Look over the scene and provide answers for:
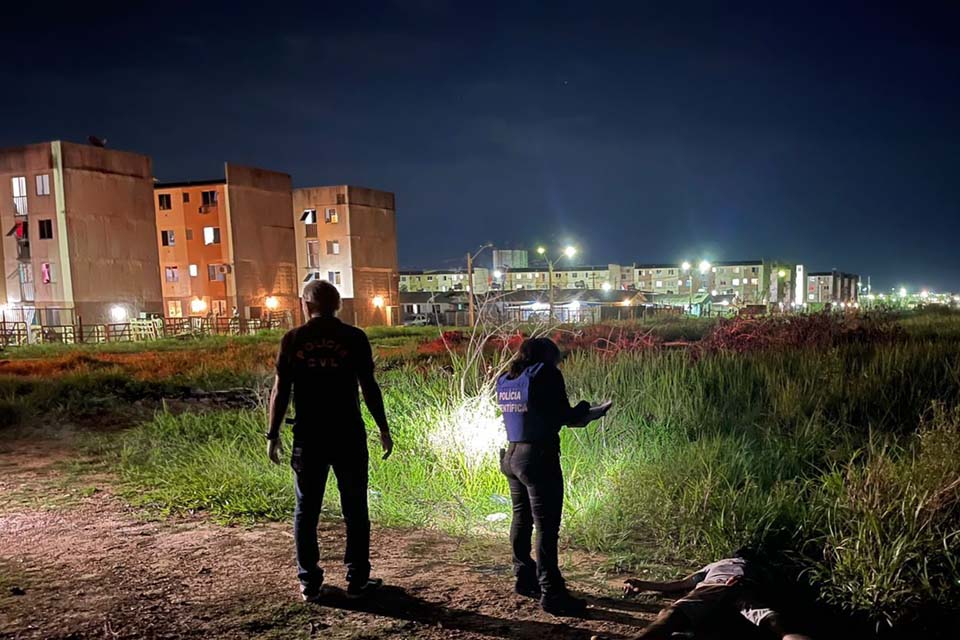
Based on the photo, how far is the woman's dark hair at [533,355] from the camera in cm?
404

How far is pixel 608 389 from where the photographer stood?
344 inches

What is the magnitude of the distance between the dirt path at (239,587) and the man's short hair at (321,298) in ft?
5.99

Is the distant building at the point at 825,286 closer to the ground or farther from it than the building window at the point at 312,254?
closer to the ground

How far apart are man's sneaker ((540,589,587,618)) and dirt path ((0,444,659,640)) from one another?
5 cm

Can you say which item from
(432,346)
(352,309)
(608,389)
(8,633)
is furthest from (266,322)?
(8,633)

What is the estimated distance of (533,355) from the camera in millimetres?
4047

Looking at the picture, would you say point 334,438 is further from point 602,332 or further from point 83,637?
point 602,332

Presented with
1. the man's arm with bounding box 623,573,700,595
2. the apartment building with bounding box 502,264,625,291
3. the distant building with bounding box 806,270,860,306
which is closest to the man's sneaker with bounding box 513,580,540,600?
the man's arm with bounding box 623,573,700,595

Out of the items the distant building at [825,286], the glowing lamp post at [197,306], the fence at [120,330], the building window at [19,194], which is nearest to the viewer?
the fence at [120,330]

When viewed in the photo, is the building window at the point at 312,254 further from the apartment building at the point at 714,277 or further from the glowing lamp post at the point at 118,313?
the apartment building at the point at 714,277

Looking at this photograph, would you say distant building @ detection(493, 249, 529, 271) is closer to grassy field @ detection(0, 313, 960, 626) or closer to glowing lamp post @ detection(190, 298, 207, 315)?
grassy field @ detection(0, 313, 960, 626)

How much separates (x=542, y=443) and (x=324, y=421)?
1349 millimetres

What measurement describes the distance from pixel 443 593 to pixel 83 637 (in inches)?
81.4

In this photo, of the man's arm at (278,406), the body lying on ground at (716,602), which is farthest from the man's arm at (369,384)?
the body lying on ground at (716,602)
